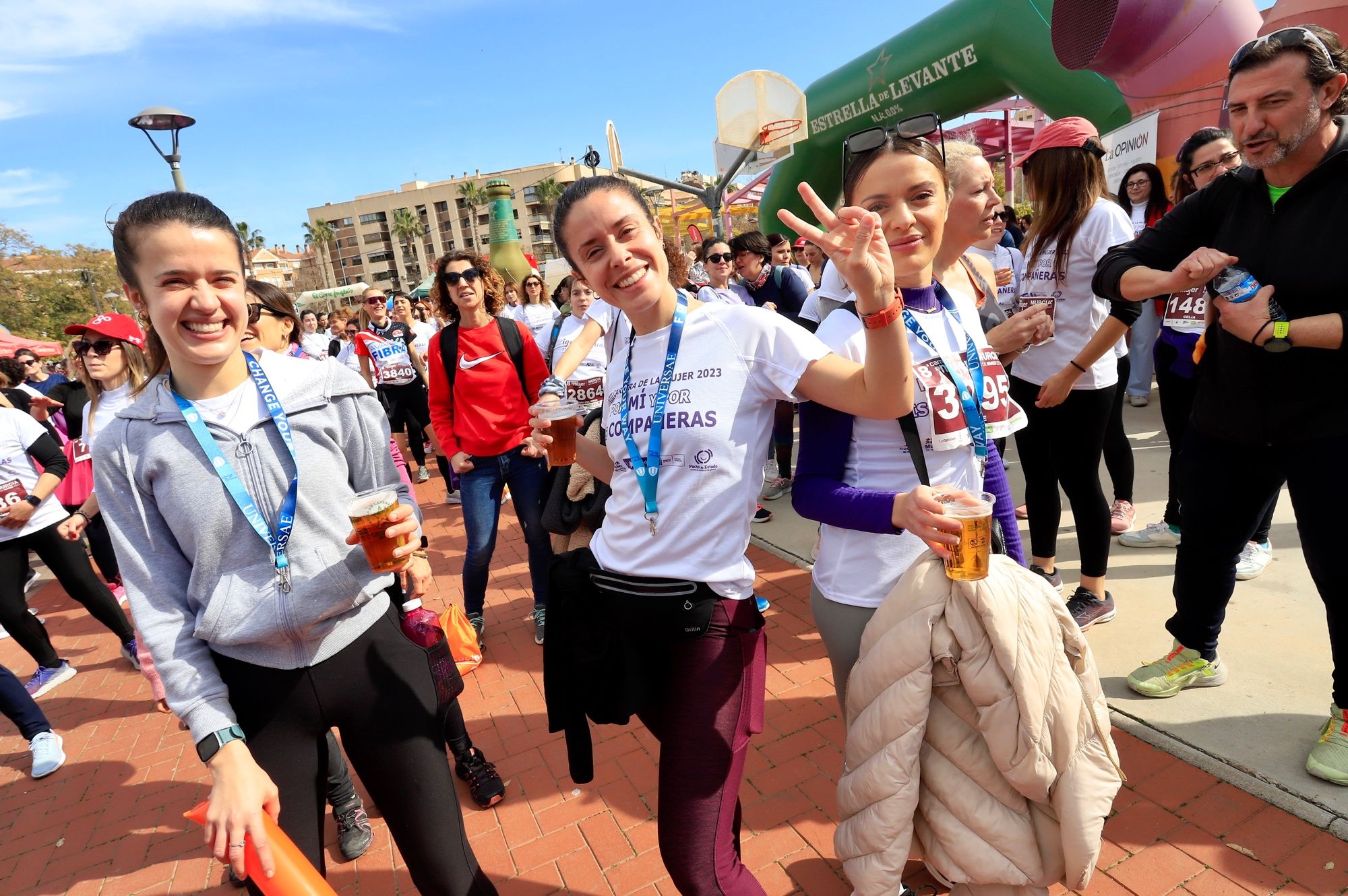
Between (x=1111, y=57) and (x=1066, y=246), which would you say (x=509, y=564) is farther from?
(x=1111, y=57)

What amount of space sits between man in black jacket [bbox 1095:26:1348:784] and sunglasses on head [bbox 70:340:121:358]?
5.21m

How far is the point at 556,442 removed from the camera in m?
2.36

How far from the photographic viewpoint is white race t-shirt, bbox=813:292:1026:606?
171 centimetres

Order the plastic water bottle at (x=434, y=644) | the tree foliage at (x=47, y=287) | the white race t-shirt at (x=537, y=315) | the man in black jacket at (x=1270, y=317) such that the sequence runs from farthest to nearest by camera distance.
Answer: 1. the tree foliage at (x=47, y=287)
2. the white race t-shirt at (x=537, y=315)
3. the man in black jacket at (x=1270, y=317)
4. the plastic water bottle at (x=434, y=644)

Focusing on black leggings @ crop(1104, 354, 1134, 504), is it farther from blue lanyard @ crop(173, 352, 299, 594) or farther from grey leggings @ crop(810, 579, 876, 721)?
blue lanyard @ crop(173, 352, 299, 594)

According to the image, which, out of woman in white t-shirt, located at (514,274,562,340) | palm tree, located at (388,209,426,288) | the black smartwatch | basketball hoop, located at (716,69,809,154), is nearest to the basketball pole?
basketball hoop, located at (716,69,809,154)

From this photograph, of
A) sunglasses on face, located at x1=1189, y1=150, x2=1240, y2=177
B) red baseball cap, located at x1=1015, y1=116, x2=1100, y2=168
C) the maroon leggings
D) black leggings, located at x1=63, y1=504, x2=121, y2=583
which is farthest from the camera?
black leggings, located at x1=63, y1=504, x2=121, y2=583

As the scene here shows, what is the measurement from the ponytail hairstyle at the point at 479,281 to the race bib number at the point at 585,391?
0.69 metres

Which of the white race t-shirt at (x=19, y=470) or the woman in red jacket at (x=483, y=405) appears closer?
the woman in red jacket at (x=483, y=405)

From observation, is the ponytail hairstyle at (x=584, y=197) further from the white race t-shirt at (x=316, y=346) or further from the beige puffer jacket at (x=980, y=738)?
the white race t-shirt at (x=316, y=346)

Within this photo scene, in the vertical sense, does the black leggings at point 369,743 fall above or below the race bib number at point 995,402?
below

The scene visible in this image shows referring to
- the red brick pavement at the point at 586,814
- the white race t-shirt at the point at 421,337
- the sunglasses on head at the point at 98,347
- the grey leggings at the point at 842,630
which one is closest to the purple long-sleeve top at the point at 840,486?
the grey leggings at the point at 842,630

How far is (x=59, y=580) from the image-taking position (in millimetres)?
4648

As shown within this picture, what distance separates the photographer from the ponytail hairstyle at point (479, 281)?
13.4ft
